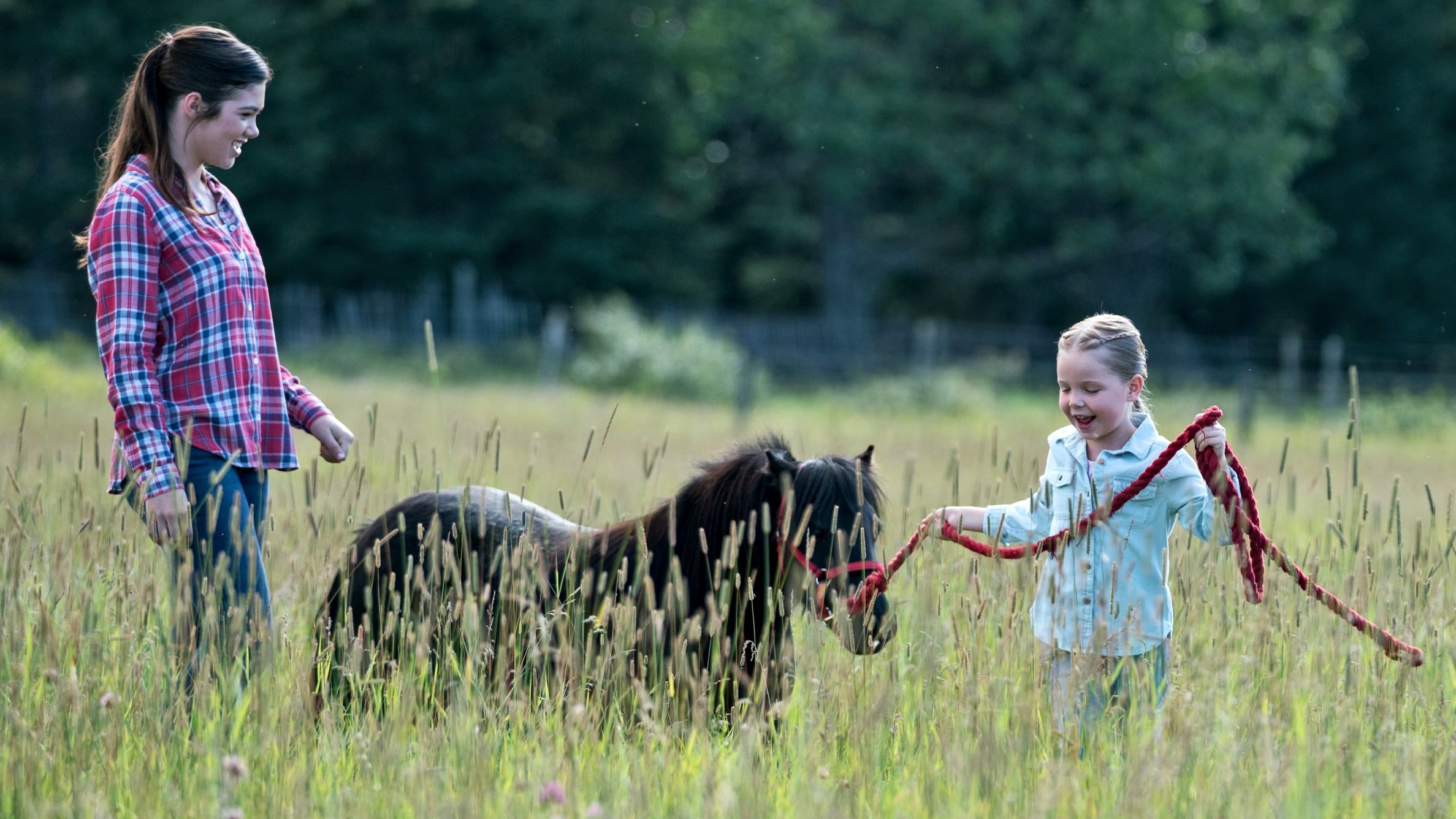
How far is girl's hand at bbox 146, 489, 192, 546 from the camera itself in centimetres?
293

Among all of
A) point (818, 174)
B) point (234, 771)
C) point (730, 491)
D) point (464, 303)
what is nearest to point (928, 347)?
point (818, 174)

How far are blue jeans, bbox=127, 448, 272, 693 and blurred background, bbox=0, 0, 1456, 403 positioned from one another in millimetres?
21826

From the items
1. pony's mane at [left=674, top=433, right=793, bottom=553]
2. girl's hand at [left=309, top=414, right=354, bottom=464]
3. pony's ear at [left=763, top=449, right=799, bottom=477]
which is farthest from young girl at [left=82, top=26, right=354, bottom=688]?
pony's ear at [left=763, top=449, right=799, bottom=477]

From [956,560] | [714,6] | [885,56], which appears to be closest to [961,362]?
[885,56]

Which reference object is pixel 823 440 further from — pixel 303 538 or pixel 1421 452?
pixel 303 538

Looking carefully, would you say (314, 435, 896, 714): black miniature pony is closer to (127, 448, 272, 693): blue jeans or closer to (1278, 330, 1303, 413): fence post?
(127, 448, 272, 693): blue jeans

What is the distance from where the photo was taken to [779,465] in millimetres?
3277

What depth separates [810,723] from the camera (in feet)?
9.29

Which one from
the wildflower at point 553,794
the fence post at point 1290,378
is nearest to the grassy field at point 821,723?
the wildflower at point 553,794

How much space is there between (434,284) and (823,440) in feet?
60.2

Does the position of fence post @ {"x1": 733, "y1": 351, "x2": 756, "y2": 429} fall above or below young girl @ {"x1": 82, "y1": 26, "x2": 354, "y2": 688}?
below

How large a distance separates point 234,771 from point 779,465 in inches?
57.6

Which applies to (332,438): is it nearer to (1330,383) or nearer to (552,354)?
(552,354)

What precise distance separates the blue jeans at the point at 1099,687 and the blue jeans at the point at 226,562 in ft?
5.78
